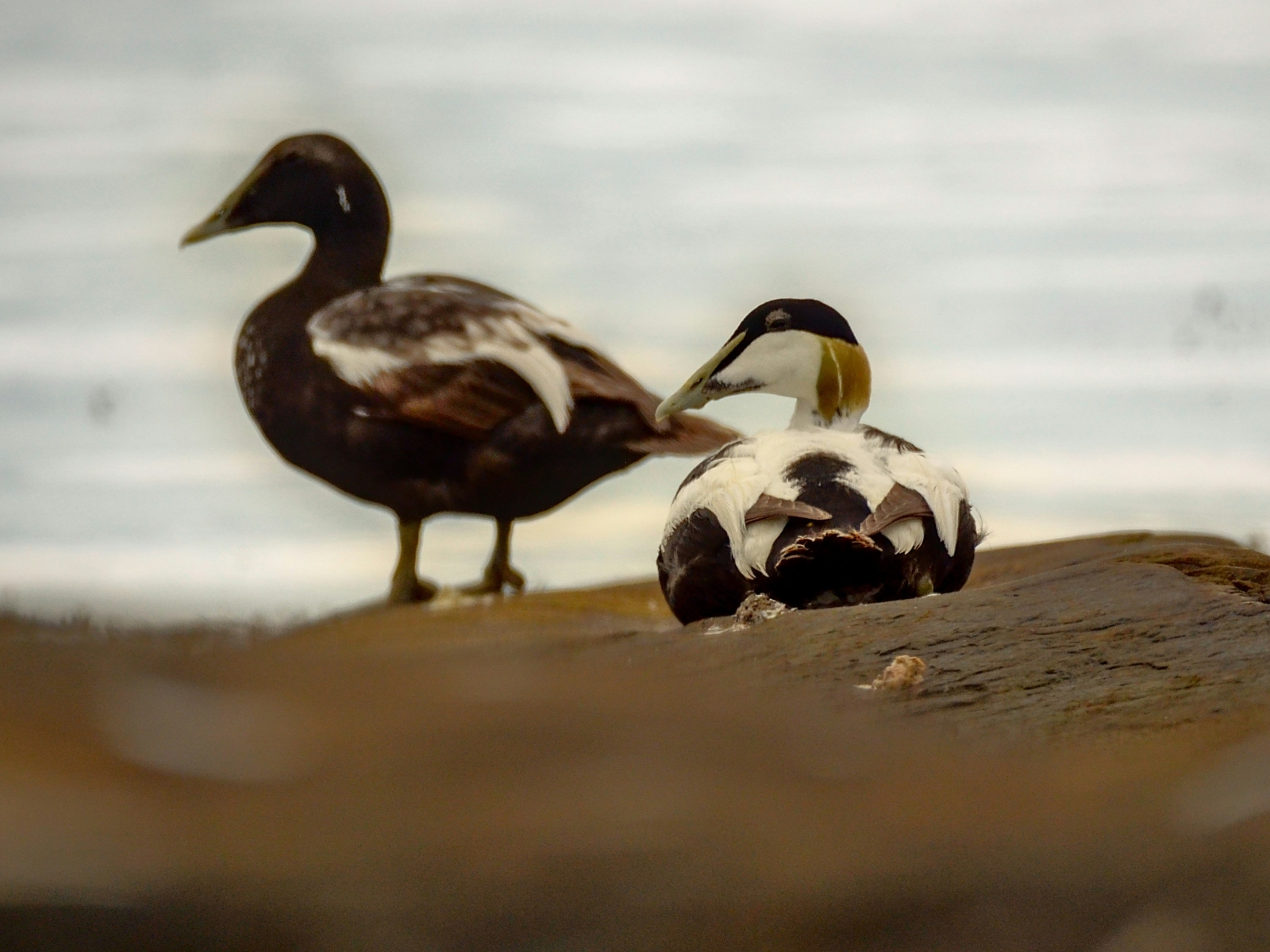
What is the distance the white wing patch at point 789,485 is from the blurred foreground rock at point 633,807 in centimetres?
48

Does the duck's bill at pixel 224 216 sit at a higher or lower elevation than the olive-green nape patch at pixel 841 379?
higher

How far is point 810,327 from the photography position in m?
3.02

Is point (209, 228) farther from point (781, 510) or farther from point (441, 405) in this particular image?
point (781, 510)

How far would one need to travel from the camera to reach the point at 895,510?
2.63 metres

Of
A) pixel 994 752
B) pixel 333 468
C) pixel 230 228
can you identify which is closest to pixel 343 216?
pixel 230 228

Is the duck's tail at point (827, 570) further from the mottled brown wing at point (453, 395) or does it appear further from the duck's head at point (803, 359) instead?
the mottled brown wing at point (453, 395)

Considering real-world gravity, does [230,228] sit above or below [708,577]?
above

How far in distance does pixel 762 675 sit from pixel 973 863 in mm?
631

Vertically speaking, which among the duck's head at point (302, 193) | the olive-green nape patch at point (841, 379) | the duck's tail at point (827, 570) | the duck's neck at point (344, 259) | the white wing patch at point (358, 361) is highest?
the duck's head at point (302, 193)

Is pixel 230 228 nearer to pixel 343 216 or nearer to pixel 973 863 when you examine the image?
pixel 343 216

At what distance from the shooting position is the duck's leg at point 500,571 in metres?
3.85

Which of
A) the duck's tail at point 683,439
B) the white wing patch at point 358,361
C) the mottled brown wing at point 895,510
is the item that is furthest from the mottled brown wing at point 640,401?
the mottled brown wing at point 895,510

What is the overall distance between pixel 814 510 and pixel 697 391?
0.58 m

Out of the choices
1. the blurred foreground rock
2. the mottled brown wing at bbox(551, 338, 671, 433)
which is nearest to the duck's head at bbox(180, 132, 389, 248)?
the mottled brown wing at bbox(551, 338, 671, 433)
